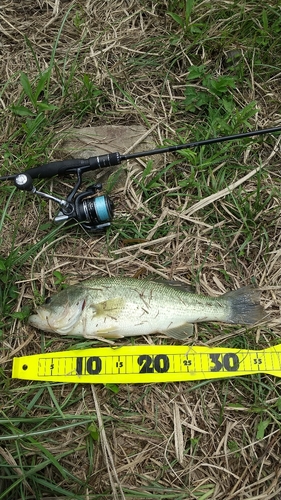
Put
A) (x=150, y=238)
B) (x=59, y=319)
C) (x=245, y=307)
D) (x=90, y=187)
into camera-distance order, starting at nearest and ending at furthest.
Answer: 1. (x=59, y=319)
2. (x=245, y=307)
3. (x=90, y=187)
4. (x=150, y=238)

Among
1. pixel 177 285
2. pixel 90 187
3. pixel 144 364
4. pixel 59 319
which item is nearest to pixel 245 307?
pixel 177 285

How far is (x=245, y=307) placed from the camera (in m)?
3.28

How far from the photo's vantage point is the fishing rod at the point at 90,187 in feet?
10.8

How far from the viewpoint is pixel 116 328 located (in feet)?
10.3

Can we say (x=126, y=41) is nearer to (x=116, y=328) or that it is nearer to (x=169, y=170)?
(x=169, y=170)

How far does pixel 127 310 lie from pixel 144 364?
48 cm

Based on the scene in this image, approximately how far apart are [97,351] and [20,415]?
81cm

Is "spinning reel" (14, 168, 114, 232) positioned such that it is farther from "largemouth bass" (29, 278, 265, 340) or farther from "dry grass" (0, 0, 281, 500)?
"largemouth bass" (29, 278, 265, 340)

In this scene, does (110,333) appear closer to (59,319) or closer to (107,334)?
(107,334)

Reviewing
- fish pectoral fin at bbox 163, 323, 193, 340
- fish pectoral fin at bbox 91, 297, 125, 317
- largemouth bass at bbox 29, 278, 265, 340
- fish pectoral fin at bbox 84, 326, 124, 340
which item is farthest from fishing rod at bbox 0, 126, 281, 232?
fish pectoral fin at bbox 163, 323, 193, 340

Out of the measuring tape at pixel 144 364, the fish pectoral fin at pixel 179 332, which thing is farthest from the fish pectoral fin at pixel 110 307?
the fish pectoral fin at pixel 179 332

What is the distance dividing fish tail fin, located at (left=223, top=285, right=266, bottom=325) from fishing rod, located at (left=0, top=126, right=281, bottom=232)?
1294 mm

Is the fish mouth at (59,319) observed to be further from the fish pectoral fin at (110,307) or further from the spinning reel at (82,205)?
the spinning reel at (82,205)

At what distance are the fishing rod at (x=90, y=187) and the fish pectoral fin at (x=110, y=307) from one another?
0.70 metres
